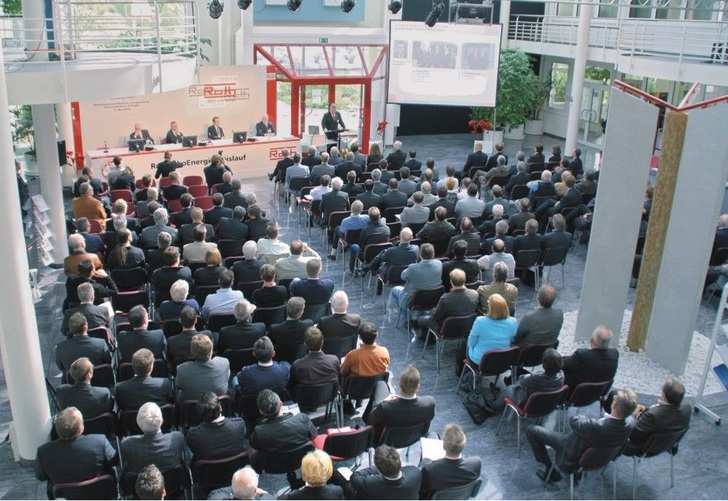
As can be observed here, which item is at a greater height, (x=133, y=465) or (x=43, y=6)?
(x=43, y=6)

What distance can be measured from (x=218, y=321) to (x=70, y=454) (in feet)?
8.24

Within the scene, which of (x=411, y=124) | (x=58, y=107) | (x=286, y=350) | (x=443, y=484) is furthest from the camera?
(x=411, y=124)

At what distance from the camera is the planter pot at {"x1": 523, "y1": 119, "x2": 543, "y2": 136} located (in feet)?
74.7

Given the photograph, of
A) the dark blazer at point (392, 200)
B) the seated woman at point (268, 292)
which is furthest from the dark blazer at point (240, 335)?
the dark blazer at point (392, 200)

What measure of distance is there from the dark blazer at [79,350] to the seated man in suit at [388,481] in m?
2.92

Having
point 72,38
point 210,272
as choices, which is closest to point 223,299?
point 210,272

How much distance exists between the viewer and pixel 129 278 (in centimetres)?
859

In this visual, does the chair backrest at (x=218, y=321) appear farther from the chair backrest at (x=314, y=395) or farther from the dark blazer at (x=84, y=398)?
the dark blazer at (x=84, y=398)

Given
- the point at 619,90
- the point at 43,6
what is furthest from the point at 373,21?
the point at 619,90

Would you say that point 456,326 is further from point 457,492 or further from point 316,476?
point 316,476

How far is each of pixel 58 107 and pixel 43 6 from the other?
16.2 feet

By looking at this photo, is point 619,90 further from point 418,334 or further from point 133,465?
point 133,465

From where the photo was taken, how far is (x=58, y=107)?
14.7 meters

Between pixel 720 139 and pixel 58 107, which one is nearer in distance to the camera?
pixel 720 139
